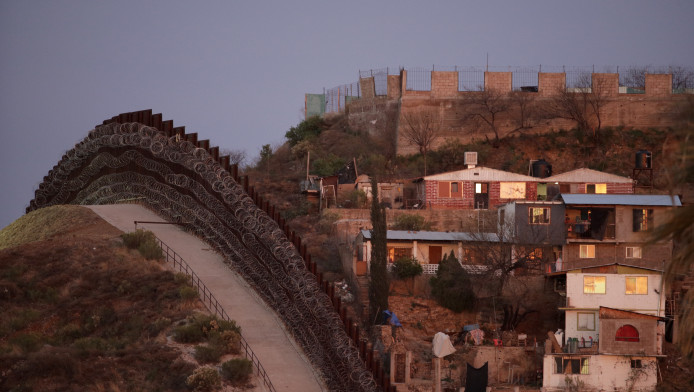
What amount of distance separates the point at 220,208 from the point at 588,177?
2865 centimetres

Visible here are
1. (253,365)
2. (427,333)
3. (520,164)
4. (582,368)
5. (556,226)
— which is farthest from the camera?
(520,164)

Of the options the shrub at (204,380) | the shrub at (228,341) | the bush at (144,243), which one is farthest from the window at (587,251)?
the shrub at (204,380)

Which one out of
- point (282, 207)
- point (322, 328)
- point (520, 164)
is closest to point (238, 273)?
point (322, 328)

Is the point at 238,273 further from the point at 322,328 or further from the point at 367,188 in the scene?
the point at 367,188

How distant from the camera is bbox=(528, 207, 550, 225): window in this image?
45.0m

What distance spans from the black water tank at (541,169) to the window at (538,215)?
448 inches

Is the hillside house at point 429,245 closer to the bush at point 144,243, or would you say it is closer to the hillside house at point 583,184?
the hillside house at point 583,184

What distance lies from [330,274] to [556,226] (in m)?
11.2

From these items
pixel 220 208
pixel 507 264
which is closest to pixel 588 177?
pixel 507 264

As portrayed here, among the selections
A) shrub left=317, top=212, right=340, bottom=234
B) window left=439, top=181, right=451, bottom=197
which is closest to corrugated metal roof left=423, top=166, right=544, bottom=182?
window left=439, top=181, right=451, bottom=197

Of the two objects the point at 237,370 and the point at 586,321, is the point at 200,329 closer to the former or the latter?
the point at 237,370

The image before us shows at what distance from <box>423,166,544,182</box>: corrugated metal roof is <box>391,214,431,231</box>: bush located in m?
4.53

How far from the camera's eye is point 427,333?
37219 millimetres

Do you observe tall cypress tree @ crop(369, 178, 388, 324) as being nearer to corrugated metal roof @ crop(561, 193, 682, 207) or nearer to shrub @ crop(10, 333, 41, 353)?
corrugated metal roof @ crop(561, 193, 682, 207)
